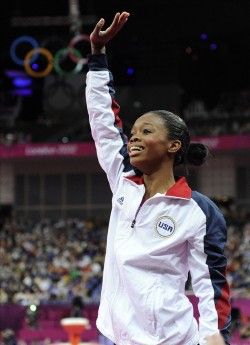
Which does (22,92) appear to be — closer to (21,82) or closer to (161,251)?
(21,82)

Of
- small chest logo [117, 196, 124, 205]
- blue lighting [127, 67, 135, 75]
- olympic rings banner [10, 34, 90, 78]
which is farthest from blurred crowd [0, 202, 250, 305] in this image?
small chest logo [117, 196, 124, 205]

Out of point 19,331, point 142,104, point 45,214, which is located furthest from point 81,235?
point 19,331

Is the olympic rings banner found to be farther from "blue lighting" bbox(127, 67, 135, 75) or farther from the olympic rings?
"blue lighting" bbox(127, 67, 135, 75)

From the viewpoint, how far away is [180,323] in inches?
137

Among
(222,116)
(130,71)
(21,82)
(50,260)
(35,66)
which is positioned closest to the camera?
(50,260)

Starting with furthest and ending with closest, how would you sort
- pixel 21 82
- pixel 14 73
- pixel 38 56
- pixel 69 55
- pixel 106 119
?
pixel 21 82 < pixel 14 73 < pixel 38 56 < pixel 69 55 < pixel 106 119

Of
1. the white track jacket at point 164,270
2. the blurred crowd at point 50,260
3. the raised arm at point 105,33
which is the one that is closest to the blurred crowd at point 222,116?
the blurred crowd at point 50,260

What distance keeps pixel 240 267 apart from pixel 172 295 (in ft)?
52.5

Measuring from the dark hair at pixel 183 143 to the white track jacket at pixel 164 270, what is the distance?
5.9 inches

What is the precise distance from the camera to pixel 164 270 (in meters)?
3.51

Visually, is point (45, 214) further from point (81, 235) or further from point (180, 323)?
point (180, 323)

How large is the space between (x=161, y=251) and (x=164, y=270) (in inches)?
3.4

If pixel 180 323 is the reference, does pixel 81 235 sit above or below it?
below

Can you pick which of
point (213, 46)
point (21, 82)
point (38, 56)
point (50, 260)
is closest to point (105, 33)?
point (50, 260)
